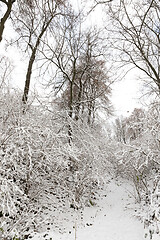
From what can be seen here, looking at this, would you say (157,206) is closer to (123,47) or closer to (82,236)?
(82,236)

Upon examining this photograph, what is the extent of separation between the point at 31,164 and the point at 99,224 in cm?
281

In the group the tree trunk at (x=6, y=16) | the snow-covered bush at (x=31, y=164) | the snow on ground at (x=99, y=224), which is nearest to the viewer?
the snow-covered bush at (x=31, y=164)

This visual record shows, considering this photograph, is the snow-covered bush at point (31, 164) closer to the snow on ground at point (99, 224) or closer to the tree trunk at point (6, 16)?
the snow on ground at point (99, 224)

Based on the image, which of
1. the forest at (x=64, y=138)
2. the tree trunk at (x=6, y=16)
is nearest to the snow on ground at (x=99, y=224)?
the forest at (x=64, y=138)

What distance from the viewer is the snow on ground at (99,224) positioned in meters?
4.03

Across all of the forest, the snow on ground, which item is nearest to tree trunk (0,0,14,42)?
the forest

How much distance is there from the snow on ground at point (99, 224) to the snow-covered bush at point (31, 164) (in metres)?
0.43

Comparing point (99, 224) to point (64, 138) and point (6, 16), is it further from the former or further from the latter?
point (6, 16)

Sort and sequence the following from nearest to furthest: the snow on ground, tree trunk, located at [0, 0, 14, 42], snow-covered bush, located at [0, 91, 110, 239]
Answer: snow-covered bush, located at [0, 91, 110, 239] < the snow on ground < tree trunk, located at [0, 0, 14, 42]

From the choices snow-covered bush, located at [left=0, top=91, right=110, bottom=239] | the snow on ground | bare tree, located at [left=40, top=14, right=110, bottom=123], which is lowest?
the snow on ground

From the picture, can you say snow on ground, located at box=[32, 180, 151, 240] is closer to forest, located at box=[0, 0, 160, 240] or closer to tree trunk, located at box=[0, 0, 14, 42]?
forest, located at box=[0, 0, 160, 240]

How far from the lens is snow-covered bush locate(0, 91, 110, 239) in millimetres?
3297

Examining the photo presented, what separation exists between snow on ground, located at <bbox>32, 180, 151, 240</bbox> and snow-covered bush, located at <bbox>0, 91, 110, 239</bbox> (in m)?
0.43

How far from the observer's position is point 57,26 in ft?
26.5
